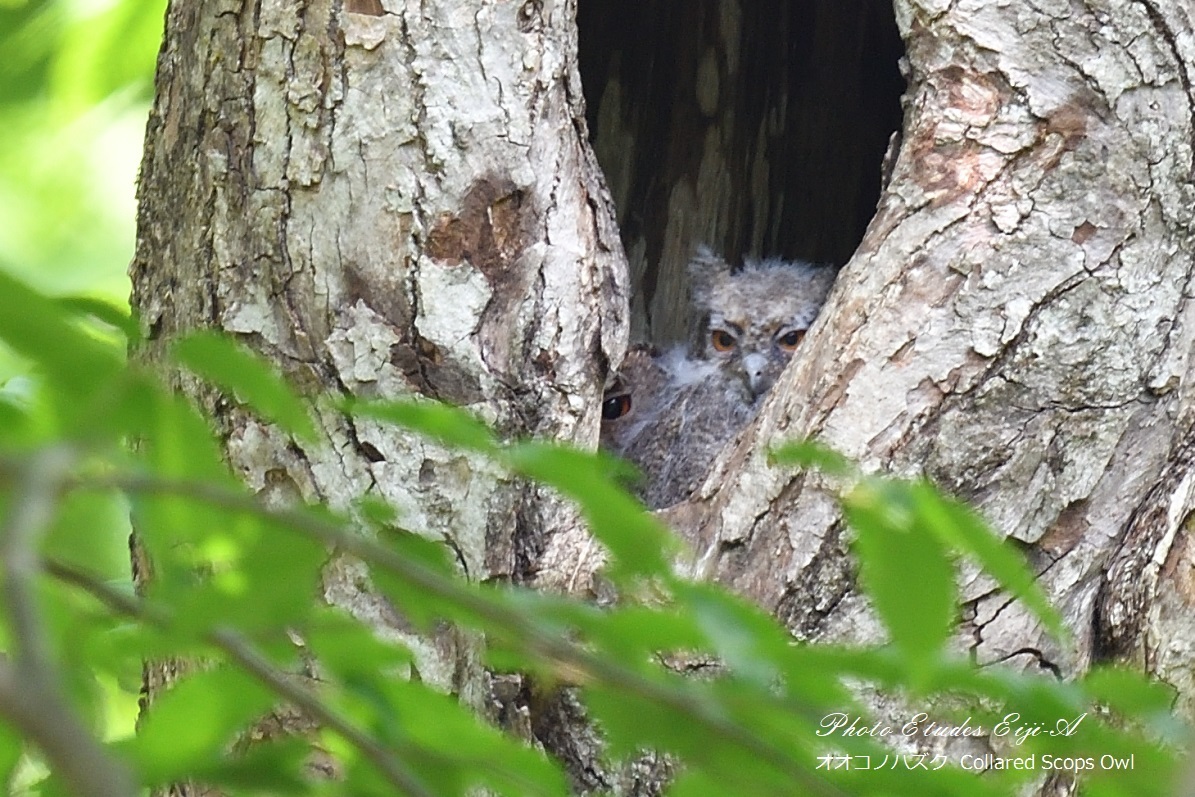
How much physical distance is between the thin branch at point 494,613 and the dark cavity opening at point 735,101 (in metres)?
3.20

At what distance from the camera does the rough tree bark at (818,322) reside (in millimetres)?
2299

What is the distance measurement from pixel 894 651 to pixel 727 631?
14 centimetres

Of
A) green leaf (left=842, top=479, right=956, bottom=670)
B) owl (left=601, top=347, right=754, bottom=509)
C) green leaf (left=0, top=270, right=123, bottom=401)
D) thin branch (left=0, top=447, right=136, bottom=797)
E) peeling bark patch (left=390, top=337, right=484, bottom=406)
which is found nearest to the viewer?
thin branch (left=0, top=447, right=136, bottom=797)

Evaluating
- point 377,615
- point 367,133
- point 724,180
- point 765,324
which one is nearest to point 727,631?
point 377,615

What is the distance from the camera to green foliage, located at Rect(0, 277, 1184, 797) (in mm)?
824

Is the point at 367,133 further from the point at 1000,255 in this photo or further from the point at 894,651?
the point at 894,651

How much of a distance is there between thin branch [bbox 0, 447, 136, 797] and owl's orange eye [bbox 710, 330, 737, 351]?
3.37 meters

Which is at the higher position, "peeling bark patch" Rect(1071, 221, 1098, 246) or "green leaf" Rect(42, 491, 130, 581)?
"peeling bark patch" Rect(1071, 221, 1098, 246)

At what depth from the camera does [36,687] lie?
0.58 m

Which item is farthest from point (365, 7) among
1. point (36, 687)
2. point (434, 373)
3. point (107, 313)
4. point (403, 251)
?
point (36, 687)

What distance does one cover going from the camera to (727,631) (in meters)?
0.86

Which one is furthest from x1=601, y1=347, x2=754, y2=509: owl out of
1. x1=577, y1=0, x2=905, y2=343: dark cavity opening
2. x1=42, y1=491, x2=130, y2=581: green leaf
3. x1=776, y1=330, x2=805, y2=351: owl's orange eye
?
x1=42, y1=491, x2=130, y2=581: green leaf

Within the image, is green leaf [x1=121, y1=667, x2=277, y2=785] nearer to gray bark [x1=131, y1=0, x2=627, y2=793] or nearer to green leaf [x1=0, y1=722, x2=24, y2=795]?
green leaf [x1=0, y1=722, x2=24, y2=795]

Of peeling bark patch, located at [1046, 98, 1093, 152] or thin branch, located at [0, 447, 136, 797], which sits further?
peeling bark patch, located at [1046, 98, 1093, 152]
